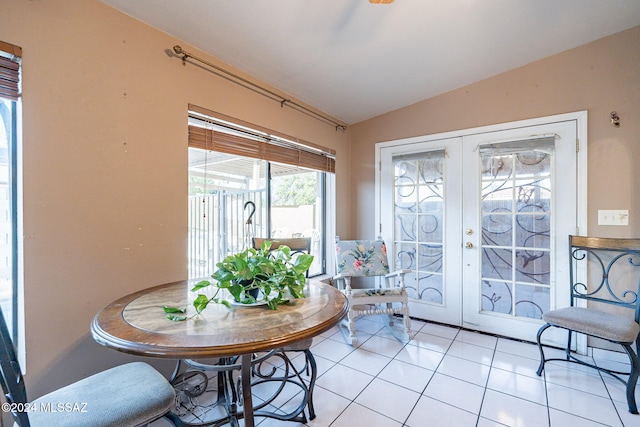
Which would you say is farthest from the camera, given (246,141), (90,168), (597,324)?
(246,141)

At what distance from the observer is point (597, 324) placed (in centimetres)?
179

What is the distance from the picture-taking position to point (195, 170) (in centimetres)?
205

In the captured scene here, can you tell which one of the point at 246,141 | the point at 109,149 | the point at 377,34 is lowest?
the point at 109,149

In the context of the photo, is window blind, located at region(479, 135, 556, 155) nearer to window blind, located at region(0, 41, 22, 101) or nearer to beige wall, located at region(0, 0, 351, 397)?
beige wall, located at region(0, 0, 351, 397)

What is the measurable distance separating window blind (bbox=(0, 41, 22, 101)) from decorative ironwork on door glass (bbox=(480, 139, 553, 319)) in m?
3.37

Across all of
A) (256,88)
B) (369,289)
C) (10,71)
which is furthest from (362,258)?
(10,71)

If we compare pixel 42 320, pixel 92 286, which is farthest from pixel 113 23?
pixel 42 320

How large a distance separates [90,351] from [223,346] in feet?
3.68

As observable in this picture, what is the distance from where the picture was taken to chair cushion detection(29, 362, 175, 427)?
36.3 inches

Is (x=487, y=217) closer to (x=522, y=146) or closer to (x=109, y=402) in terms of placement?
(x=522, y=146)

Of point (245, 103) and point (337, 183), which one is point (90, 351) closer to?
point (245, 103)

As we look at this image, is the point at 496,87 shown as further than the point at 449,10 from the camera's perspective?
Yes

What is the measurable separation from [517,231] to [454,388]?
1.58 meters

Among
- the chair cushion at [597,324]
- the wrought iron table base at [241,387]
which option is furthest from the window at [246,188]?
the chair cushion at [597,324]
